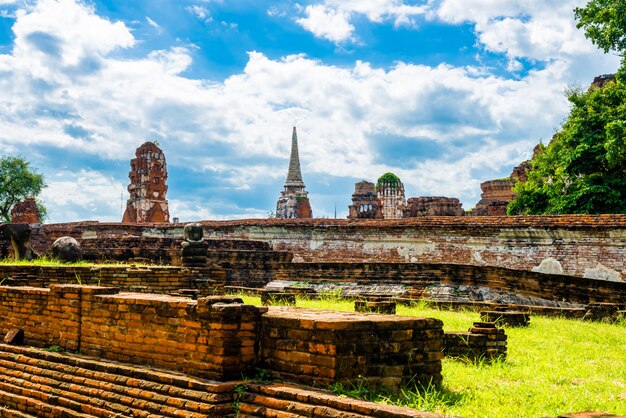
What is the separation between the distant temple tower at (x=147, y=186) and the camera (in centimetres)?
3019

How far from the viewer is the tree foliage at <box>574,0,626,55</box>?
60.3ft

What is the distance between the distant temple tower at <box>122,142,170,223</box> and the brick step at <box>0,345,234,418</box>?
77.2ft

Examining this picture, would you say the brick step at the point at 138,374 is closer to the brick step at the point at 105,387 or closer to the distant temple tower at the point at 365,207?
the brick step at the point at 105,387

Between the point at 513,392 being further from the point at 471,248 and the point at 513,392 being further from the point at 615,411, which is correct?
the point at 471,248

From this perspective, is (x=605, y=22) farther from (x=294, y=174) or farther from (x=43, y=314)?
(x=294, y=174)

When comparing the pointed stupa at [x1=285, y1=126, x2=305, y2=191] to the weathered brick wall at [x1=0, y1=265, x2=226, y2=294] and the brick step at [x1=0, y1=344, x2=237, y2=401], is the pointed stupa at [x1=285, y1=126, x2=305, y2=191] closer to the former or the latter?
the weathered brick wall at [x1=0, y1=265, x2=226, y2=294]

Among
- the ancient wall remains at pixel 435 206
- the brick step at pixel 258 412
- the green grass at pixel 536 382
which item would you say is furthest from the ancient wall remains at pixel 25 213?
the brick step at pixel 258 412

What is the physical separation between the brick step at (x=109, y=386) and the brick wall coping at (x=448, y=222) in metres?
11.9

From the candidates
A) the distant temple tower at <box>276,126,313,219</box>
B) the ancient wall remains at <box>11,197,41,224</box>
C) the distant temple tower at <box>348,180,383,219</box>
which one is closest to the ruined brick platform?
the distant temple tower at <box>348,180,383,219</box>

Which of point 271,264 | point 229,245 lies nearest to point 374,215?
point 229,245

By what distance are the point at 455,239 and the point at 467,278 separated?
3.74 meters

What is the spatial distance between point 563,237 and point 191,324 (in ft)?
39.2

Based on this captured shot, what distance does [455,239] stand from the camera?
17.1 meters

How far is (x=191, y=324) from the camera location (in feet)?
16.9
